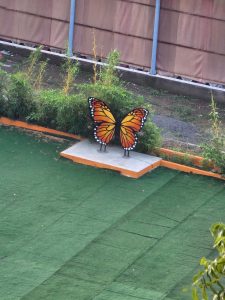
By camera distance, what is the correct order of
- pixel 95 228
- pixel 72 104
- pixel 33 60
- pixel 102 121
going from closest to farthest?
pixel 95 228 → pixel 102 121 → pixel 72 104 → pixel 33 60

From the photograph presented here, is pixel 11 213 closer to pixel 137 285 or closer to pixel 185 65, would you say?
pixel 137 285

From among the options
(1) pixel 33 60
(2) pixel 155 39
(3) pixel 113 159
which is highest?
(2) pixel 155 39

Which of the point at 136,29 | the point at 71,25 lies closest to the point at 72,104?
the point at 136,29

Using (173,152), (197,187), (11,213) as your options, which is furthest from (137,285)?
(173,152)

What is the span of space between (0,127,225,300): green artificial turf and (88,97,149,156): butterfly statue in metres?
0.53

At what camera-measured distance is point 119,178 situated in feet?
36.4

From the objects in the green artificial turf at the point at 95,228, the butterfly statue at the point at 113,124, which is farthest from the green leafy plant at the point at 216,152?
the butterfly statue at the point at 113,124

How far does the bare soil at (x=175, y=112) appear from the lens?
12.5 m

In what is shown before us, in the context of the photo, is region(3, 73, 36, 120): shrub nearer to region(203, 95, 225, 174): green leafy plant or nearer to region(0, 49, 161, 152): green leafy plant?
region(0, 49, 161, 152): green leafy plant

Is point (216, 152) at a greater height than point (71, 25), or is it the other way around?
point (71, 25)

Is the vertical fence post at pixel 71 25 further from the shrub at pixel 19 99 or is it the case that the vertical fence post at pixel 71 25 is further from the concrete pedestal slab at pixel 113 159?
the concrete pedestal slab at pixel 113 159

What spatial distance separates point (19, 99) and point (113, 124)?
6.17ft

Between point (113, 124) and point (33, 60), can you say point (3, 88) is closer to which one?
point (33, 60)

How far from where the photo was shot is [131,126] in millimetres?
11242
